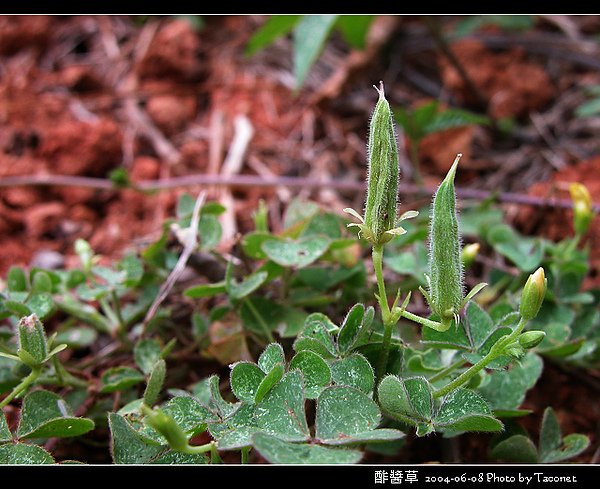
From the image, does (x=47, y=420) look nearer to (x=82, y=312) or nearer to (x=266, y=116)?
(x=82, y=312)

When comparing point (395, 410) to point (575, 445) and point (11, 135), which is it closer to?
point (575, 445)

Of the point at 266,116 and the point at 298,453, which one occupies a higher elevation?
the point at 266,116

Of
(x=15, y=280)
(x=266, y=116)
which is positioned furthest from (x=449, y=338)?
(x=266, y=116)

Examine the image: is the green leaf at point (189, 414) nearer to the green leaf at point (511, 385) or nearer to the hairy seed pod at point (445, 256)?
the hairy seed pod at point (445, 256)

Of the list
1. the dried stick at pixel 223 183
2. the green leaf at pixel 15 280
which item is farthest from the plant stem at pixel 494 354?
the dried stick at pixel 223 183

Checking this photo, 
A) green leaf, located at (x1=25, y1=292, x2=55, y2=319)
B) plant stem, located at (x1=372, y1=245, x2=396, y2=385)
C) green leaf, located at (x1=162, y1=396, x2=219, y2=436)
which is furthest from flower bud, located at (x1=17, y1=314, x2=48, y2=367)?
plant stem, located at (x1=372, y1=245, x2=396, y2=385)
